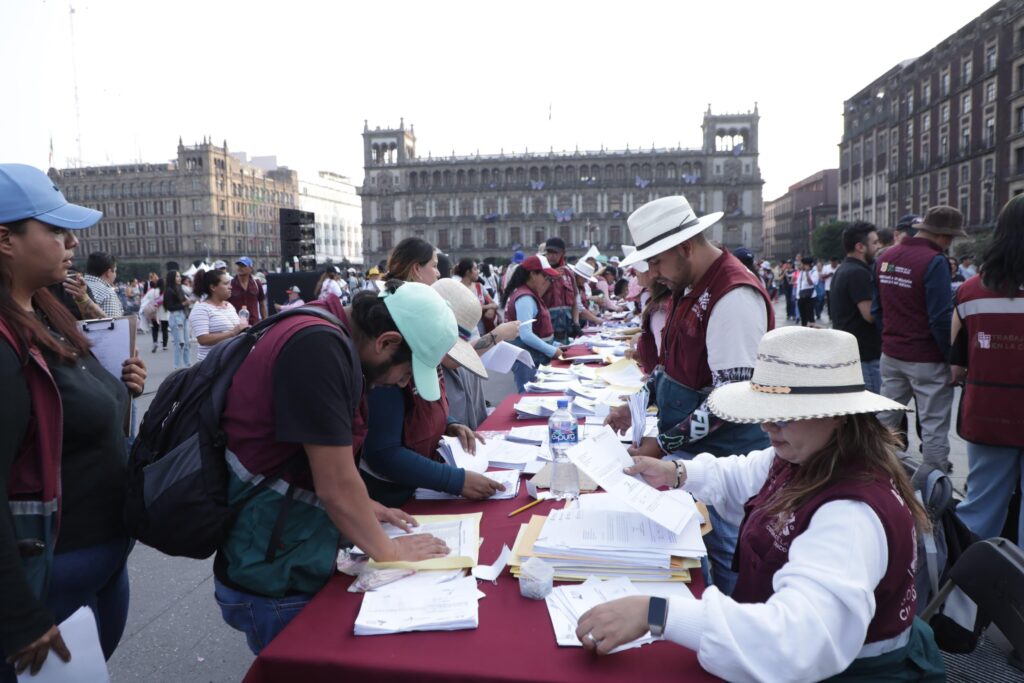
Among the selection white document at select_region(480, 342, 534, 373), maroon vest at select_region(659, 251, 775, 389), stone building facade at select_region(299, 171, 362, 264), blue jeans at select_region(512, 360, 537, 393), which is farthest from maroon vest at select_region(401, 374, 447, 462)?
stone building facade at select_region(299, 171, 362, 264)

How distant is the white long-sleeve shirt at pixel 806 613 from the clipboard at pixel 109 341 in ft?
5.65

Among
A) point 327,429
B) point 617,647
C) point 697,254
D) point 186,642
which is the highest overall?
point 697,254

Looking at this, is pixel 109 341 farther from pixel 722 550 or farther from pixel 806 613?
pixel 722 550

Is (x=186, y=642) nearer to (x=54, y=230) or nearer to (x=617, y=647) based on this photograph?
(x=54, y=230)

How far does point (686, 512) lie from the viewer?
191 cm

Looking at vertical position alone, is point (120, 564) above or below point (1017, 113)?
below

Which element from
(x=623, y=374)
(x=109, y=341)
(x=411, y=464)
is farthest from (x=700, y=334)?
(x=623, y=374)

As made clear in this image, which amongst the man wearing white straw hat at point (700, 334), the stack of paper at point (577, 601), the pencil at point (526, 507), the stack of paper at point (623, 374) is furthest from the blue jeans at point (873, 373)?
the stack of paper at point (577, 601)

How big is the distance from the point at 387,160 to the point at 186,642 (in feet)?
266

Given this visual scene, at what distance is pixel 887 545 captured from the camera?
137 centimetres

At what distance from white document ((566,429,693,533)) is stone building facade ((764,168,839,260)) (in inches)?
2784

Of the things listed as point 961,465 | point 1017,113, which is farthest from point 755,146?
point 961,465

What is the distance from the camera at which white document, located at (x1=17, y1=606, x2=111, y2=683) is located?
60.2 inches

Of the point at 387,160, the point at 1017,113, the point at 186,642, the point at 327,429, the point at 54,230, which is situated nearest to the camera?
the point at 327,429
